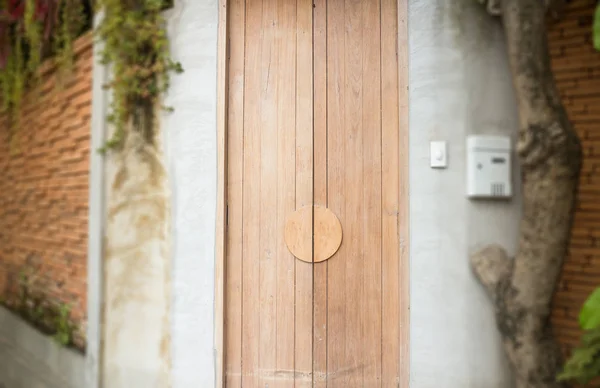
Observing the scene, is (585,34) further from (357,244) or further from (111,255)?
(111,255)

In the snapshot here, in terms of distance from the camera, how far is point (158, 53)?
3.24 m

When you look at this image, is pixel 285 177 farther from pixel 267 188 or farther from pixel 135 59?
pixel 135 59

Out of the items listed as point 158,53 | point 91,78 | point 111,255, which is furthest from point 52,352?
point 158,53

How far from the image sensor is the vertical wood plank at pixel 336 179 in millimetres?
3195

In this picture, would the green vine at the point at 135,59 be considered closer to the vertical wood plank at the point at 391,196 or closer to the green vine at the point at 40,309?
the vertical wood plank at the point at 391,196

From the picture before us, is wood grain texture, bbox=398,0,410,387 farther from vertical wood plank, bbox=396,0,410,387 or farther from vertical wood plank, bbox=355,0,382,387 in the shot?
vertical wood plank, bbox=355,0,382,387

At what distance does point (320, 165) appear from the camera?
323 cm

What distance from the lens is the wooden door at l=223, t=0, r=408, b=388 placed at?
319 cm

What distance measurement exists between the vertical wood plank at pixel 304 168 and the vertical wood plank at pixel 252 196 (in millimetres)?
237

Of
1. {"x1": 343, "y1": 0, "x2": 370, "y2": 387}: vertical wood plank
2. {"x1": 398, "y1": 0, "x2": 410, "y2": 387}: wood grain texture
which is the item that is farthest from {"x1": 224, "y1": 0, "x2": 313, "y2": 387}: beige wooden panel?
{"x1": 398, "y1": 0, "x2": 410, "y2": 387}: wood grain texture

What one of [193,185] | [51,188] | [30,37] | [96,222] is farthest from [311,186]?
[30,37]

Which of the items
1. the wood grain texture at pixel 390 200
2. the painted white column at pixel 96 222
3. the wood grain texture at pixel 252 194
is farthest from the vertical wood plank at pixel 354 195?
the painted white column at pixel 96 222

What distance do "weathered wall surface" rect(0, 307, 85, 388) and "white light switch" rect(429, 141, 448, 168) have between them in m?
2.63

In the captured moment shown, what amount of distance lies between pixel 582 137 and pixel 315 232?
188 centimetres
